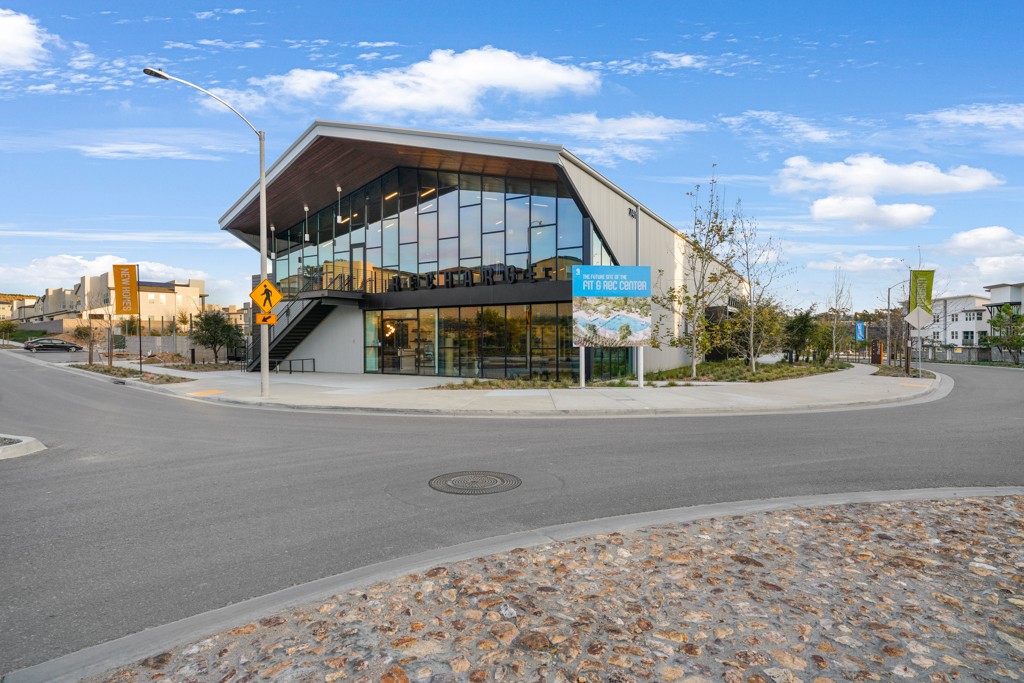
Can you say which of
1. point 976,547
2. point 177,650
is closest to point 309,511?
point 177,650

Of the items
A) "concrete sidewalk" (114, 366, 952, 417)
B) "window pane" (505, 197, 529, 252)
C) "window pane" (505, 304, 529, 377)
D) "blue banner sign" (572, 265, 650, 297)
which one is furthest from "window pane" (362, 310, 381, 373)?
"blue banner sign" (572, 265, 650, 297)

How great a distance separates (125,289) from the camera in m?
30.7

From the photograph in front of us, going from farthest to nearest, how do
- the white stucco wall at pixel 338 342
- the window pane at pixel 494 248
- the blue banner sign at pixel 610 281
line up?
the white stucco wall at pixel 338 342, the window pane at pixel 494 248, the blue banner sign at pixel 610 281

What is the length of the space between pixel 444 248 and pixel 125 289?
20.4m

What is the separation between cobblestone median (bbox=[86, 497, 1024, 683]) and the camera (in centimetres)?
278

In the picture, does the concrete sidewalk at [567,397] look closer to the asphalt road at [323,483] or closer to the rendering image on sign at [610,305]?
the asphalt road at [323,483]

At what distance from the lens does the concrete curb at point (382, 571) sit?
9.73ft

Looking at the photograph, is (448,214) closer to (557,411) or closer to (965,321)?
(557,411)

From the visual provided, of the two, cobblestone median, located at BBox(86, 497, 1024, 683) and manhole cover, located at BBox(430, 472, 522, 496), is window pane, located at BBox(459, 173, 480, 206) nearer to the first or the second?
manhole cover, located at BBox(430, 472, 522, 496)

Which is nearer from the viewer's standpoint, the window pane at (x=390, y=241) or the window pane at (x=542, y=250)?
the window pane at (x=542, y=250)

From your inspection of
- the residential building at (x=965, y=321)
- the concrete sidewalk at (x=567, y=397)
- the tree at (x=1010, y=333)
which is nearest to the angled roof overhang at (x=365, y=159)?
the concrete sidewalk at (x=567, y=397)

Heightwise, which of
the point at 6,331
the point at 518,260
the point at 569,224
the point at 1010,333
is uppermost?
the point at 569,224

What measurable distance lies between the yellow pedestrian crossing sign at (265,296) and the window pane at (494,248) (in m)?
9.46

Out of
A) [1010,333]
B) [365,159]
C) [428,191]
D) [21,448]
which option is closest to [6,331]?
[365,159]
